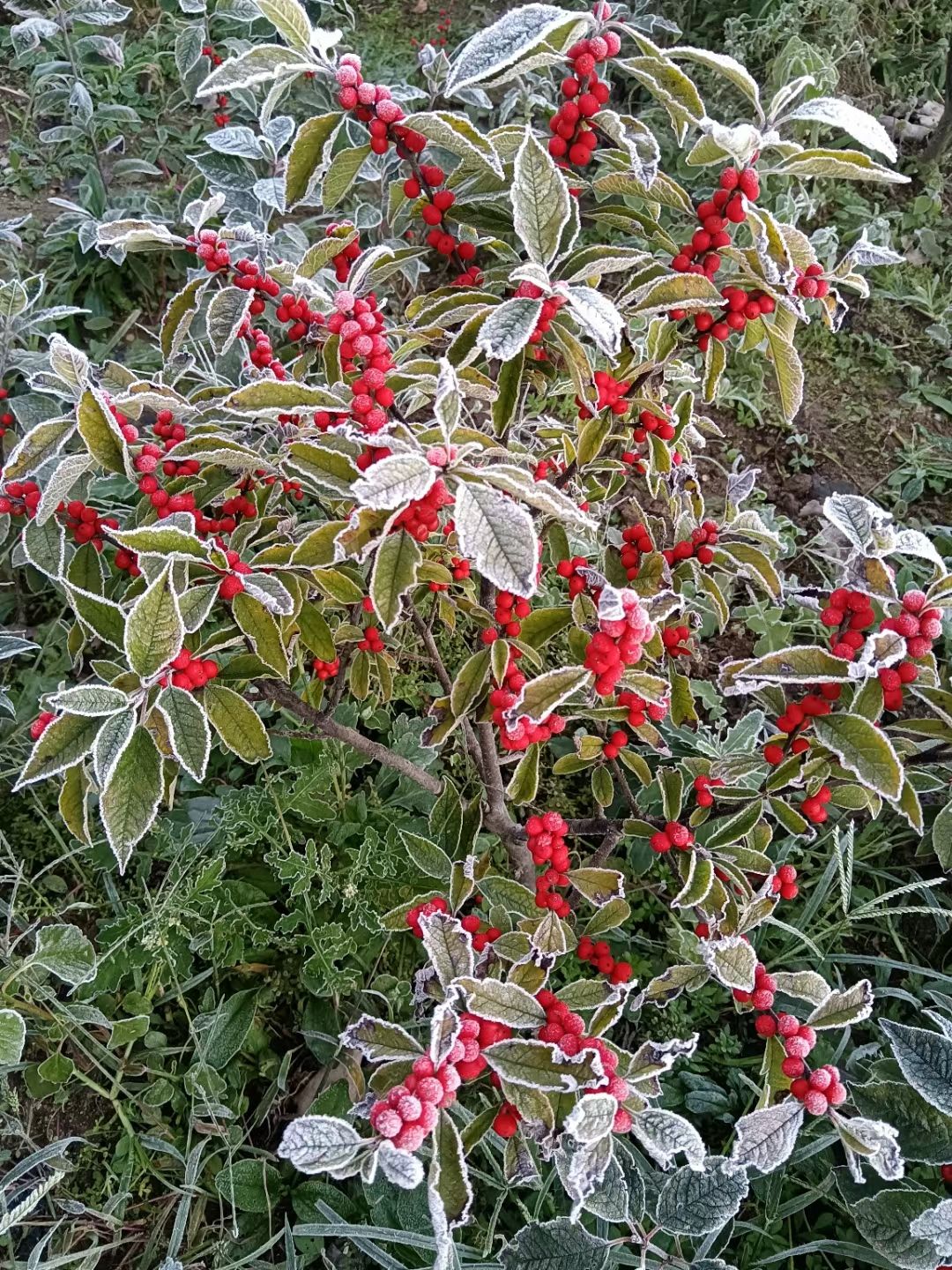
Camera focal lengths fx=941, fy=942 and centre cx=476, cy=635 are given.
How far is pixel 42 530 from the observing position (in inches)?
56.1

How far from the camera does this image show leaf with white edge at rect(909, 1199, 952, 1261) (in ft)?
3.63

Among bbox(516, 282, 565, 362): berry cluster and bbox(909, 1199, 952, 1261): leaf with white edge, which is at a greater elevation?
bbox(516, 282, 565, 362): berry cluster

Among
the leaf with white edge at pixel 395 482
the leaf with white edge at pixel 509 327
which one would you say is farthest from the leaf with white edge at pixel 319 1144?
the leaf with white edge at pixel 509 327

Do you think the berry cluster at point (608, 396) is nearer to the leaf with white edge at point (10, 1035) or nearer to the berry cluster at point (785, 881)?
the berry cluster at point (785, 881)

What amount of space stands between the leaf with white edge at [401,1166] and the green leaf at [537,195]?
962 mm

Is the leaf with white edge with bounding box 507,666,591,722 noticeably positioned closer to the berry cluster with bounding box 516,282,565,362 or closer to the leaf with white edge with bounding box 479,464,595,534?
the leaf with white edge with bounding box 479,464,595,534

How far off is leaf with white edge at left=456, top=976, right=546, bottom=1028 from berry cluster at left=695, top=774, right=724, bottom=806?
428 mm

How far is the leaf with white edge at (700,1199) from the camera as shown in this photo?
47.3 inches

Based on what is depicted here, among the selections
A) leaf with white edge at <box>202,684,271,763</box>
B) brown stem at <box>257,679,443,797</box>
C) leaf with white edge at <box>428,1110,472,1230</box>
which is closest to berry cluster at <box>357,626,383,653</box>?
brown stem at <box>257,679,443,797</box>

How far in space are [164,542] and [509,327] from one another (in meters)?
0.47

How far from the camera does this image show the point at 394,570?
3.49ft

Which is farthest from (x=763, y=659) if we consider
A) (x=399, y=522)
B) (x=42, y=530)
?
(x=42, y=530)

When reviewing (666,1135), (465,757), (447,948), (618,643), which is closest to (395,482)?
(618,643)

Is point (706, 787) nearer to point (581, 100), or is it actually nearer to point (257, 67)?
point (581, 100)
